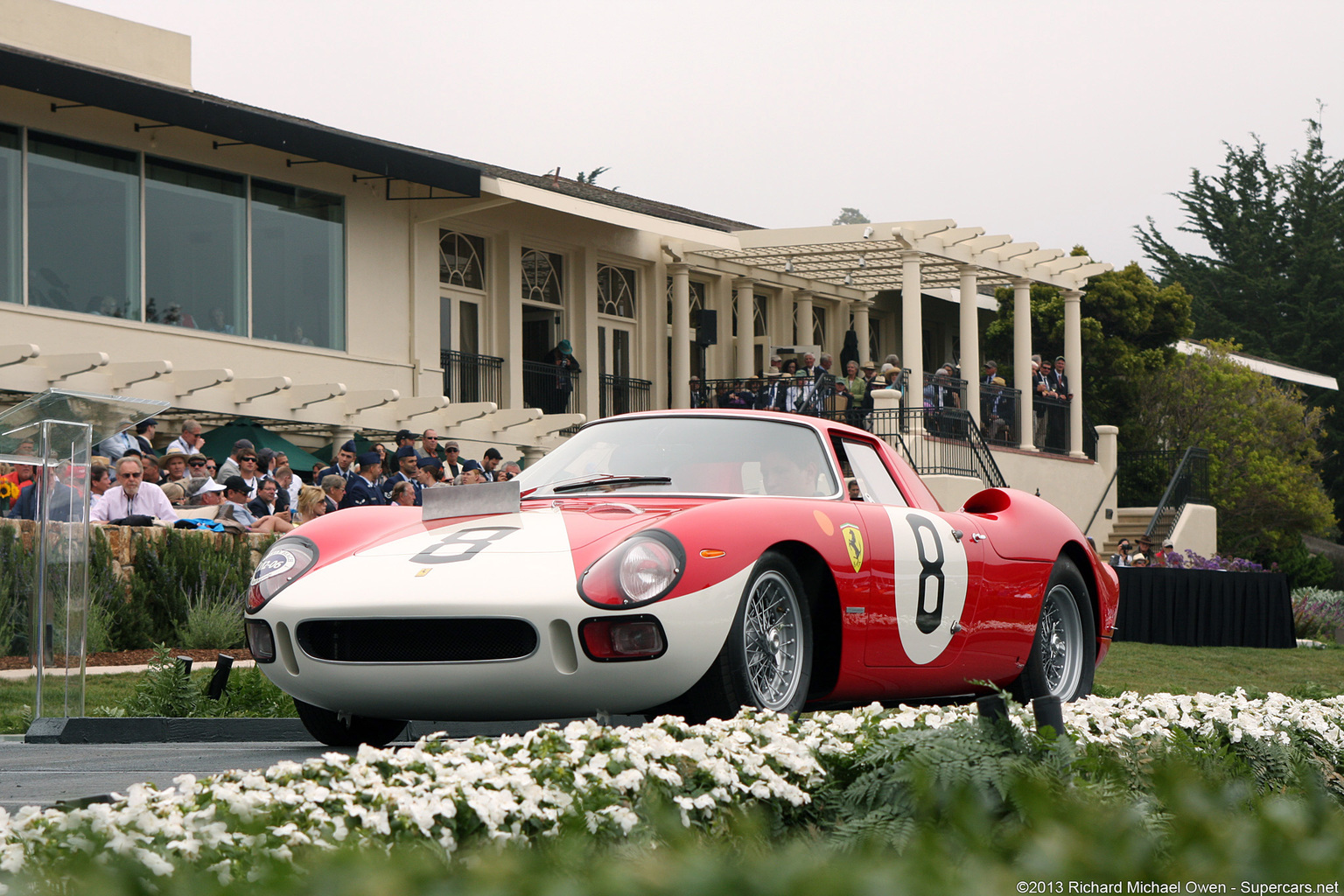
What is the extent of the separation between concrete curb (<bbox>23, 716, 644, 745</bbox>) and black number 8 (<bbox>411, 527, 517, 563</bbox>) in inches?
64.5

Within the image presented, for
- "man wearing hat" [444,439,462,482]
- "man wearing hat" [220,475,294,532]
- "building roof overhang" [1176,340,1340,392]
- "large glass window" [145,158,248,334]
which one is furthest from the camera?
"building roof overhang" [1176,340,1340,392]

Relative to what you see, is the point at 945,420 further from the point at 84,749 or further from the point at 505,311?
the point at 84,749

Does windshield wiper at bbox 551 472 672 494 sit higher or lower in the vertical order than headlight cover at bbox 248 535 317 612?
higher

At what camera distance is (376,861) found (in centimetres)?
218

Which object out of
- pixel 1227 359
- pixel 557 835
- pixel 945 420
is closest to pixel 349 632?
pixel 557 835

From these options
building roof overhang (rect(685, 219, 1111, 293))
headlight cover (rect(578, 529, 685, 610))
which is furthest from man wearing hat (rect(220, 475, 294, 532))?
building roof overhang (rect(685, 219, 1111, 293))

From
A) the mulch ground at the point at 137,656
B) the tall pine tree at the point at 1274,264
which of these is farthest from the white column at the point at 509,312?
the tall pine tree at the point at 1274,264

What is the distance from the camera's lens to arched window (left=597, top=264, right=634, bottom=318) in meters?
28.5

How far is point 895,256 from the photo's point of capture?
2847cm

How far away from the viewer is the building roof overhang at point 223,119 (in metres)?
18.0

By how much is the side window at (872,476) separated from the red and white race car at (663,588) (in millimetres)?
15

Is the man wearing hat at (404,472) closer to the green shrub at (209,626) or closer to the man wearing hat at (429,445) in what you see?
the man wearing hat at (429,445)

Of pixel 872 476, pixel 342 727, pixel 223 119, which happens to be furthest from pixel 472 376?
pixel 342 727

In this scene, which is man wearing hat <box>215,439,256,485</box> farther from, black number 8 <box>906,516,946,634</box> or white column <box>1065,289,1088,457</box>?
white column <box>1065,289,1088,457</box>
